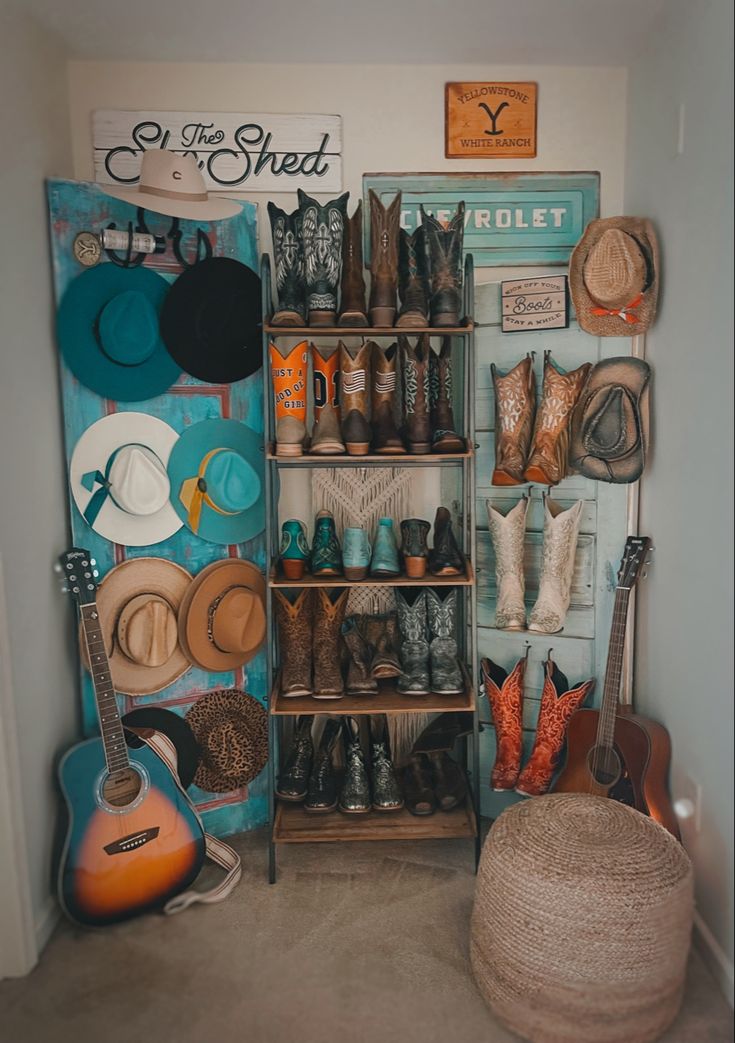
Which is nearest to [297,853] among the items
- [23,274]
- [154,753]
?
[154,753]

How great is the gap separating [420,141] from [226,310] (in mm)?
892

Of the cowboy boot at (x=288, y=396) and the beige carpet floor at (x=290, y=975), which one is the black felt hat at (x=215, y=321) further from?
the beige carpet floor at (x=290, y=975)

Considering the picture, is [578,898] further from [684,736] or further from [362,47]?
[362,47]

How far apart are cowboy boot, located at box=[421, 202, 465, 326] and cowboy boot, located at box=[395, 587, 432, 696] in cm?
90

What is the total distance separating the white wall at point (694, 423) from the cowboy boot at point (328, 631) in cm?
100

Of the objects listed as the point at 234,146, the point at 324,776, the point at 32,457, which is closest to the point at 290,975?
the point at 324,776

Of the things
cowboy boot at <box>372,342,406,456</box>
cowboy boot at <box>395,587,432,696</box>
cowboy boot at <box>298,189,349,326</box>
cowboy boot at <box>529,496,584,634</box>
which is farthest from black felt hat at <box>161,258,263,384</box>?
cowboy boot at <box>529,496,584,634</box>

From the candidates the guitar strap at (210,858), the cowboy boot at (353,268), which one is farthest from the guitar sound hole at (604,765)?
the cowboy boot at (353,268)

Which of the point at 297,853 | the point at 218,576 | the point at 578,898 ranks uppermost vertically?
the point at 218,576

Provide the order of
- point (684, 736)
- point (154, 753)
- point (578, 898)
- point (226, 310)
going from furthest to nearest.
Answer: point (226, 310), point (154, 753), point (684, 736), point (578, 898)

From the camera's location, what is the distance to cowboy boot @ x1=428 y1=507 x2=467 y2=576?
2451mm

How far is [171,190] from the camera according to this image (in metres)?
2.35

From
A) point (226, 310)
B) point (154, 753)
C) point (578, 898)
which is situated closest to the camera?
point (578, 898)

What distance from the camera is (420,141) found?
2.62 meters
